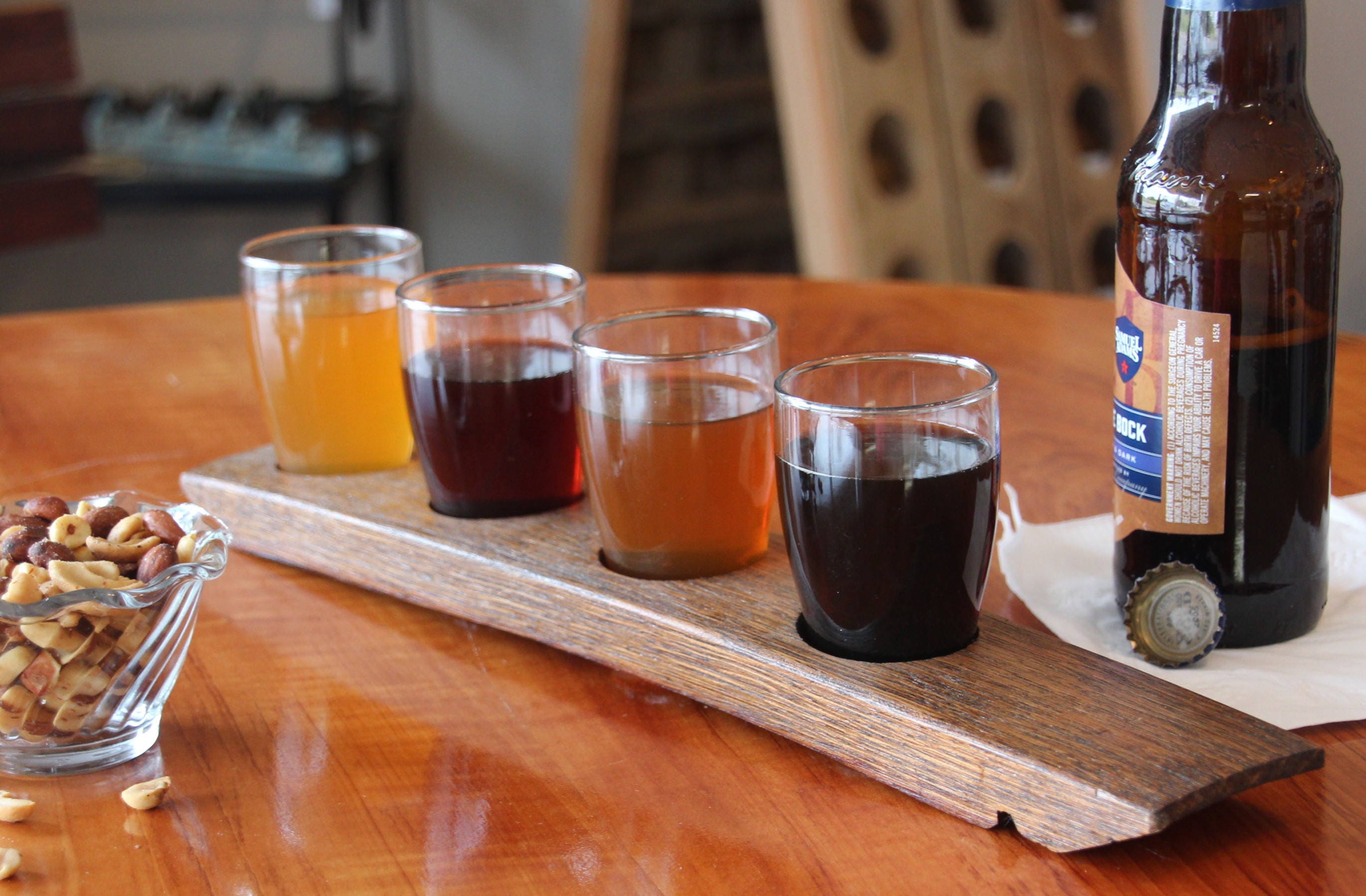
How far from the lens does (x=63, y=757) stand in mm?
677

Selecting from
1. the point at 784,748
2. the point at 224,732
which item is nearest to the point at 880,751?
the point at 784,748

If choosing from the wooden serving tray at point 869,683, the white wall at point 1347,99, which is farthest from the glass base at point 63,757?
the white wall at point 1347,99

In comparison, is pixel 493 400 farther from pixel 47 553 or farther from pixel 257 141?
pixel 257 141

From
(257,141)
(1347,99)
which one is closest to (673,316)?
(1347,99)

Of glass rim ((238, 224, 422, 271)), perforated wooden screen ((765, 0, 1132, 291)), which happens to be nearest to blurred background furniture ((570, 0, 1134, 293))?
perforated wooden screen ((765, 0, 1132, 291))

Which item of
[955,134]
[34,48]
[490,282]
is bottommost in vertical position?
[490,282]

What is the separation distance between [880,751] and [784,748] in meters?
0.06

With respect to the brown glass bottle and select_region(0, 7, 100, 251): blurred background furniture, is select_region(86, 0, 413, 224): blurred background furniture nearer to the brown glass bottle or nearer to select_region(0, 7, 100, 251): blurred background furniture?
select_region(0, 7, 100, 251): blurred background furniture

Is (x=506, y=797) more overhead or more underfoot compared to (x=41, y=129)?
more underfoot

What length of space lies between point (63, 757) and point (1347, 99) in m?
2.73

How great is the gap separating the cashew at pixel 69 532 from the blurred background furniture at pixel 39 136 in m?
2.42

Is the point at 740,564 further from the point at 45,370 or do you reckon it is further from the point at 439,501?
the point at 45,370

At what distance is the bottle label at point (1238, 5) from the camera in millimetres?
660

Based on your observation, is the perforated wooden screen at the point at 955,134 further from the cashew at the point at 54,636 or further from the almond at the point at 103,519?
the cashew at the point at 54,636
